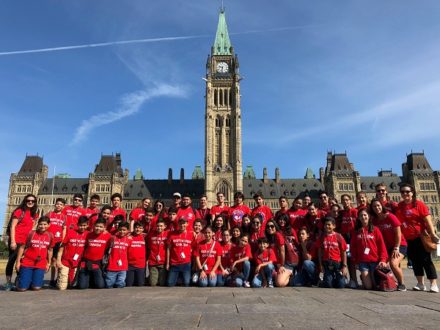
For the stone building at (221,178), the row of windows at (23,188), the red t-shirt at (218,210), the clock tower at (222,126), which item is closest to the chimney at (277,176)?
the stone building at (221,178)

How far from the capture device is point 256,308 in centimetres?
508

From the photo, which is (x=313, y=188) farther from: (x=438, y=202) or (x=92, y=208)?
(x=92, y=208)

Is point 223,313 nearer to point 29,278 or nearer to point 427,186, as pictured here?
point 29,278

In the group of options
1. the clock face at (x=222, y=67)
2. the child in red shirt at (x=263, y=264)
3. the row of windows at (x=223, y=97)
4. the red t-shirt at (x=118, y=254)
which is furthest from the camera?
the clock face at (x=222, y=67)

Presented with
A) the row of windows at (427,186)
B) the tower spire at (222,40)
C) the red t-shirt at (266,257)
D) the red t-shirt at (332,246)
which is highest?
the tower spire at (222,40)

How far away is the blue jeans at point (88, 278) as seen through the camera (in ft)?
28.4

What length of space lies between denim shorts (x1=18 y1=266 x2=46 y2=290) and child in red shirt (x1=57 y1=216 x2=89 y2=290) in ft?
1.66

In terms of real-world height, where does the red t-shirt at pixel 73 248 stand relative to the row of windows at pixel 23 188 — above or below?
below

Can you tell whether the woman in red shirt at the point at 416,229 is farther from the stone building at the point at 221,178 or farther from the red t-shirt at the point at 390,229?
the stone building at the point at 221,178

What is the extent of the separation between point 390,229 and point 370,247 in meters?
0.69

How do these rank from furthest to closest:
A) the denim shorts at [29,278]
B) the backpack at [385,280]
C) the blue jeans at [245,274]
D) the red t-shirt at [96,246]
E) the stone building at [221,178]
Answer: the stone building at [221,178] → the blue jeans at [245,274] → the red t-shirt at [96,246] → the denim shorts at [29,278] → the backpack at [385,280]

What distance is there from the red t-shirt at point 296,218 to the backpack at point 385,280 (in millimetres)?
2998

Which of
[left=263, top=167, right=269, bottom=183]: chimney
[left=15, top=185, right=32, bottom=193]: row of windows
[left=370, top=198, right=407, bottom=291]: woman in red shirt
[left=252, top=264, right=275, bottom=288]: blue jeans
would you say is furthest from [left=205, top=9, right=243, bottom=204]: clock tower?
[left=370, top=198, right=407, bottom=291]: woman in red shirt

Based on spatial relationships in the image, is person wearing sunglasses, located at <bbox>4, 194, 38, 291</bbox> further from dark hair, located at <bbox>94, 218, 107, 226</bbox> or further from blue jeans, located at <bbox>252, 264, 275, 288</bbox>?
blue jeans, located at <bbox>252, 264, 275, 288</bbox>
